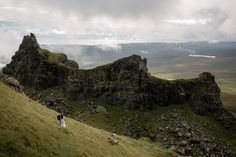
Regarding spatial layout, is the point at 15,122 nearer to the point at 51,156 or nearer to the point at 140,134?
the point at 51,156

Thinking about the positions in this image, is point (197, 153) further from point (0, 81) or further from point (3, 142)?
point (3, 142)

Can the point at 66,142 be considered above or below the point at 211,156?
above

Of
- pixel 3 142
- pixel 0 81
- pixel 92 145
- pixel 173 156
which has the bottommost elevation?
pixel 173 156

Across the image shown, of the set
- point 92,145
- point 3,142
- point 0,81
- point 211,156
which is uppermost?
point 0,81

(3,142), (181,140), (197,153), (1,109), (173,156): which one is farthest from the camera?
(181,140)

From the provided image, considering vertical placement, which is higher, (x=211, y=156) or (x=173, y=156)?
(x=173, y=156)

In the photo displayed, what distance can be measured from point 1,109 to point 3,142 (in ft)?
37.6

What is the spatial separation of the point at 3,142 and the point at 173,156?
78.2m

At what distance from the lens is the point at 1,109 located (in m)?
65.2

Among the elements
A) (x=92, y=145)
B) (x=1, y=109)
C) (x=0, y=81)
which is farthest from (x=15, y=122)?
(x=0, y=81)

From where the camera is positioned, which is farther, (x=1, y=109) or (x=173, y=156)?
(x=173, y=156)

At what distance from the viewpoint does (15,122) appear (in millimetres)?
62844

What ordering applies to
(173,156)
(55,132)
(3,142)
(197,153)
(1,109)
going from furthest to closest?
(197,153) < (173,156) < (55,132) < (1,109) < (3,142)

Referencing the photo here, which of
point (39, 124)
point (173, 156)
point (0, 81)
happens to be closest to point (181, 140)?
point (173, 156)
